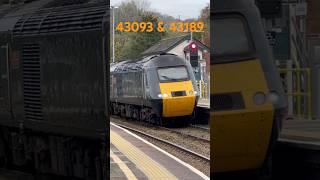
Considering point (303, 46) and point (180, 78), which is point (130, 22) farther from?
point (303, 46)

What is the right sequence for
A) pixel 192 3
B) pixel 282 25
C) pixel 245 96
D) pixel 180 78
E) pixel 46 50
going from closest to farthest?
pixel 192 3, pixel 180 78, pixel 245 96, pixel 46 50, pixel 282 25

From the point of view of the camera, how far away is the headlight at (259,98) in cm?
354

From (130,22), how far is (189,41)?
1.21ft

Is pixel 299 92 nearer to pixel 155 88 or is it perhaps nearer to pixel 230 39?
pixel 230 39

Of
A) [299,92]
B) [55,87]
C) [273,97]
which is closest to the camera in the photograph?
[273,97]

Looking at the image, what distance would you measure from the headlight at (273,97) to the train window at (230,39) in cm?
37

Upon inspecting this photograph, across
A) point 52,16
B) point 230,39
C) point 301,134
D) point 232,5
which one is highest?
point 52,16

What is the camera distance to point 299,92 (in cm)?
635

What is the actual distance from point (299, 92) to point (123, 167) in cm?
378

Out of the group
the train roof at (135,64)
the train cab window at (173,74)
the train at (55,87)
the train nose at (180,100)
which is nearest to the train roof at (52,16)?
the train at (55,87)

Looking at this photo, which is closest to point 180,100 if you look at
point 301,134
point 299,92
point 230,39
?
point 230,39

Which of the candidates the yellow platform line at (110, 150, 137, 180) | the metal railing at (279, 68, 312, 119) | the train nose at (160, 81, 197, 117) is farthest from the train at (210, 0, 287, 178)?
the metal railing at (279, 68, 312, 119)

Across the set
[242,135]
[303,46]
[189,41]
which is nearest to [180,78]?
[189,41]

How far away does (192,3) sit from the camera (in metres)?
2.97
